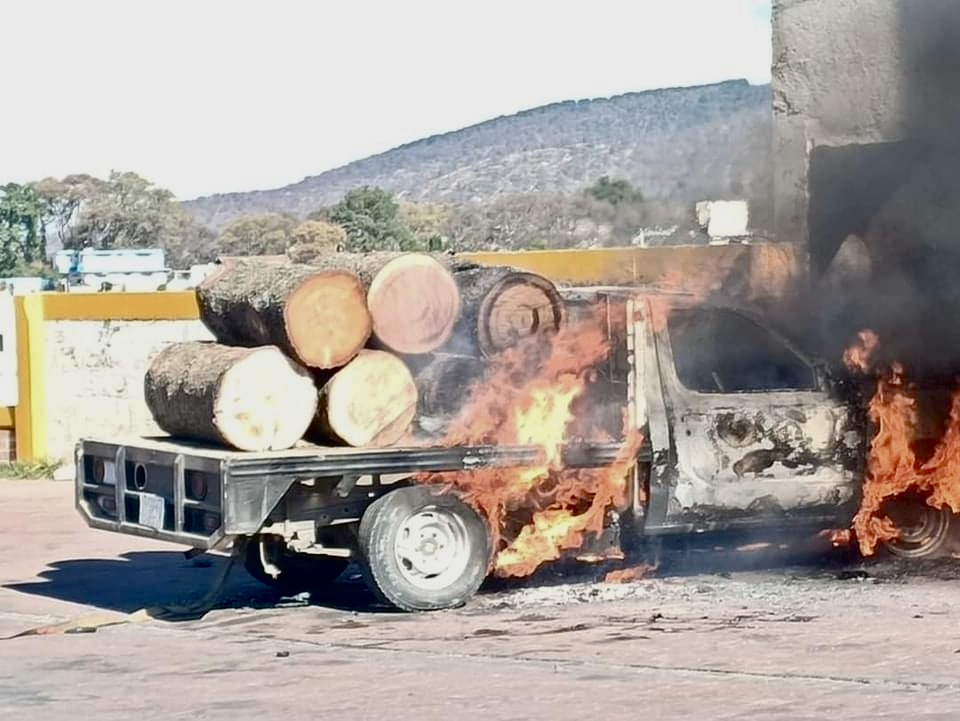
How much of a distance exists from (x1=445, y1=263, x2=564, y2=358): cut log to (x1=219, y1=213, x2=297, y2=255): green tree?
21309 mm

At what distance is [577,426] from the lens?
34.7 feet

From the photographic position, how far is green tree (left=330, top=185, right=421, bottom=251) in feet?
93.8

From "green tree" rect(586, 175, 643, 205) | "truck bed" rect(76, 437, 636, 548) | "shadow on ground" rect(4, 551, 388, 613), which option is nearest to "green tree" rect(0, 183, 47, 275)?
"green tree" rect(586, 175, 643, 205)

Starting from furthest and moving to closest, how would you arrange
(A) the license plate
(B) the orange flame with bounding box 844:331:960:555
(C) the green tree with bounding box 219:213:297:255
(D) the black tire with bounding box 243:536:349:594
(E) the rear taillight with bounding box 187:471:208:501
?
(C) the green tree with bounding box 219:213:297:255, (D) the black tire with bounding box 243:536:349:594, (B) the orange flame with bounding box 844:331:960:555, (A) the license plate, (E) the rear taillight with bounding box 187:471:208:501

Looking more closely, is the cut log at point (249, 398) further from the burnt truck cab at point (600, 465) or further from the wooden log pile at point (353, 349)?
the burnt truck cab at point (600, 465)

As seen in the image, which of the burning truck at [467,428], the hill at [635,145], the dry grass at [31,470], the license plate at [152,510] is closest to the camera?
the burning truck at [467,428]

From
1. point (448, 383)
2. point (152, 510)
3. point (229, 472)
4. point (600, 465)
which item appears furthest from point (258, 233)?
point (229, 472)

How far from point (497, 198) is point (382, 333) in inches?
352

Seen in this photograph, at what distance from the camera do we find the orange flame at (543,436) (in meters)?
10.4

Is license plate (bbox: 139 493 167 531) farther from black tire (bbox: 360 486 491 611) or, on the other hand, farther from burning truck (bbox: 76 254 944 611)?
black tire (bbox: 360 486 491 611)

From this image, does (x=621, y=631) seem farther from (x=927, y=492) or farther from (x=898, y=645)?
(x=927, y=492)

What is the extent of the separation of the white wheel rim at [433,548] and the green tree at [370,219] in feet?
57.6

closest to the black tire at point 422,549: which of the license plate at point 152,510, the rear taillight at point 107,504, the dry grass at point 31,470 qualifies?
the license plate at point 152,510

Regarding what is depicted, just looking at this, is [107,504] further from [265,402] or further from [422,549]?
[422,549]
